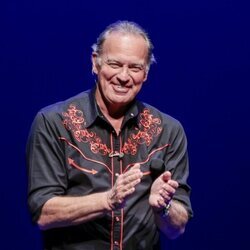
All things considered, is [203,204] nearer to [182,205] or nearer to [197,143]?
[197,143]

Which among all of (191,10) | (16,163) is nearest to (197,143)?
(191,10)

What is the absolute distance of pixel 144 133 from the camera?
2.15 meters

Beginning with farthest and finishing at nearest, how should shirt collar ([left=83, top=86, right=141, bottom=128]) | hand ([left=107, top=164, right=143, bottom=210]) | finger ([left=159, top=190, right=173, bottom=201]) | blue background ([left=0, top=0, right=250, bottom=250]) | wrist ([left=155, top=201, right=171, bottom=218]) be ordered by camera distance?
blue background ([left=0, top=0, right=250, bottom=250])
shirt collar ([left=83, top=86, right=141, bottom=128])
wrist ([left=155, top=201, right=171, bottom=218])
finger ([left=159, top=190, right=173, bottom=201])
hand ([left=107, top=164, right=143, bottom=210])

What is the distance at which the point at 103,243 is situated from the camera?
200 cm

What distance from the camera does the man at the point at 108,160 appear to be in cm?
193

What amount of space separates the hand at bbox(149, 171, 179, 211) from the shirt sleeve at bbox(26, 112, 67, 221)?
28cm

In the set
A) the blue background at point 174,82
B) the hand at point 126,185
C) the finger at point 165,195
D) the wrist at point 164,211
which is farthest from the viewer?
the blue background at point 174,82

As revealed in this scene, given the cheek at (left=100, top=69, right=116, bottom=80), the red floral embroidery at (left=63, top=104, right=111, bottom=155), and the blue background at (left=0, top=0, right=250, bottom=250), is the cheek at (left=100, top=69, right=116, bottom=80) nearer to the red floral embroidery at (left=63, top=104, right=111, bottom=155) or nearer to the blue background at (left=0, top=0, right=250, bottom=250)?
the red floral embroidery at (left=63, top=104, right=111, bottom=155)

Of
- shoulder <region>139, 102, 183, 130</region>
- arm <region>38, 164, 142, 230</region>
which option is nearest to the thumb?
arm <region>38, 164, 142, 230</region>

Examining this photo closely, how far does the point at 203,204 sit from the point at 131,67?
1.16 meters

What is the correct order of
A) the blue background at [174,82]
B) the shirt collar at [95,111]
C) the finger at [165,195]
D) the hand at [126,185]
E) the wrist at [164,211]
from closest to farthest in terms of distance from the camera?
the hand at [126,185] → the finger at [165,195] → the wrist at [164,211] → the shirt collar at [95,111] → the blue background at [174,82]

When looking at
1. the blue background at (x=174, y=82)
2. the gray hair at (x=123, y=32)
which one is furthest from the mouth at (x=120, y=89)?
the blue background at (x=174, y=82)

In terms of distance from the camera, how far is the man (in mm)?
1935

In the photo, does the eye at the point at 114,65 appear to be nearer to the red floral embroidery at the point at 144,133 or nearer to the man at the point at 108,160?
the man at the point at 108,160
